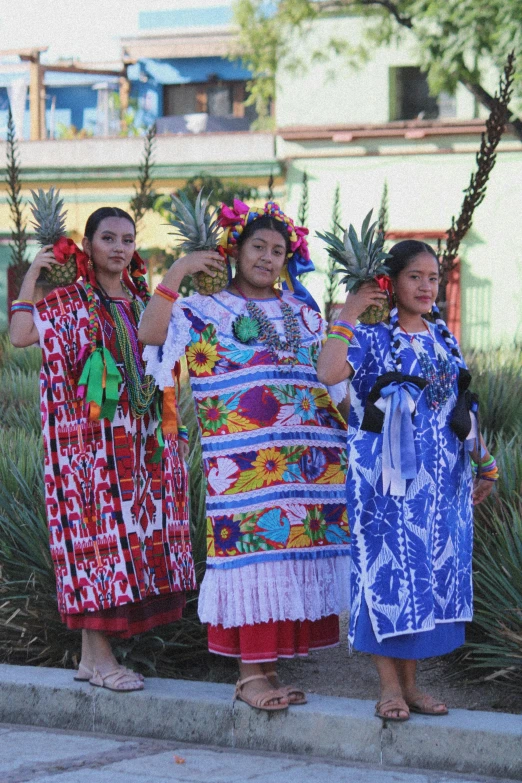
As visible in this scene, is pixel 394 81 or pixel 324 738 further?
pixel 394 81

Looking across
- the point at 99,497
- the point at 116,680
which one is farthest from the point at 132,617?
the point at 99,497

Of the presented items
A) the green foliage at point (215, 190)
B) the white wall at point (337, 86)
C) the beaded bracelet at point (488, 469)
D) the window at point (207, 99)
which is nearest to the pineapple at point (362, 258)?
the beaded bracelet at point (488, 469)

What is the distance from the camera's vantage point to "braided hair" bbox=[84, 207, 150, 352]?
4.80 metres

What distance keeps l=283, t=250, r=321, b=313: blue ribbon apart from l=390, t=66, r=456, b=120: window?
17075 mm

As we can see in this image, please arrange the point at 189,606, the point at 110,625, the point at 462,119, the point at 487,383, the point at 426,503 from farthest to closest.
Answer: the point at 462,119 → the point at 487,383 → the point at 189,606 → the point at 110,625 → the point at 426,503

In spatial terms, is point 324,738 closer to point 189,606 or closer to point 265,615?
point 265,615

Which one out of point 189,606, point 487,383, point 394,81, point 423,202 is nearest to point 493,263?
point 423,202

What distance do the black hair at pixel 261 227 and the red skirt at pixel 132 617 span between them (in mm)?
1463

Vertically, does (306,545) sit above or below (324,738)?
above

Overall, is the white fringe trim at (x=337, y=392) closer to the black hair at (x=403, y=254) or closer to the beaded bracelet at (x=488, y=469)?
the black hair at (x=403, y=254)

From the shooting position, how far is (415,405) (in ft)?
13.8

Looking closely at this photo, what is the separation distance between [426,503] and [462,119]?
57.0 feet

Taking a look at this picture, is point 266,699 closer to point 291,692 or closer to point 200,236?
point 291,692

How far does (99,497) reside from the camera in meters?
4.71
